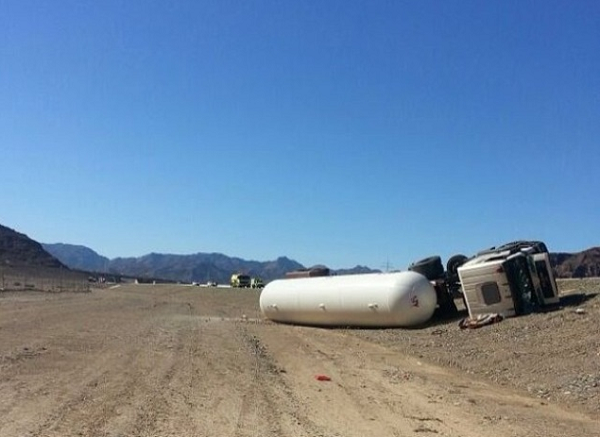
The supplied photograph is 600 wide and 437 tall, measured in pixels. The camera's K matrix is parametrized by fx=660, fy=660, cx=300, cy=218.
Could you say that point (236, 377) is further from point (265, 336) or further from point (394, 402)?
point (265, 336)

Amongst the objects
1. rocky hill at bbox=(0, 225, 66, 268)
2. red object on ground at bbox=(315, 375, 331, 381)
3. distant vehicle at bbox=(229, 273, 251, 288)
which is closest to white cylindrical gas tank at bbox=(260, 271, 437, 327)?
red object on ground at bbox=(315, 375, 331, 381)

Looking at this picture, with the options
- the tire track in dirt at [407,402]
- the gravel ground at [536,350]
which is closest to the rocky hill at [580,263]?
the gravel ground at [536,350]

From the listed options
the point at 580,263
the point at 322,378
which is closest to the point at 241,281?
the point at 580,263

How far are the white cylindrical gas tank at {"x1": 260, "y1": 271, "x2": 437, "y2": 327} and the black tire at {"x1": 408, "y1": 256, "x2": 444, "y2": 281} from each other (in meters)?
1.21

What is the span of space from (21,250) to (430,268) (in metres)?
178

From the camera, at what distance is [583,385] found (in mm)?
11531

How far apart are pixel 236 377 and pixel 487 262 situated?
33.9ft

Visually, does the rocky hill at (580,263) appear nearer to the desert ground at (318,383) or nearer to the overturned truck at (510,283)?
the overturned truck at (510,283)

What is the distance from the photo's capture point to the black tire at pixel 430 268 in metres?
25.1

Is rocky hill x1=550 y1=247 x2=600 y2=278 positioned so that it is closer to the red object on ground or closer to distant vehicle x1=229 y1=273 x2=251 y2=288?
distant vehicle x1=229 y1=273 x2=251 y2=288

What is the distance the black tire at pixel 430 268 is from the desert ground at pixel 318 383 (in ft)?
13.1

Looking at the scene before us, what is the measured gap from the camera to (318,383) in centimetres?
1263

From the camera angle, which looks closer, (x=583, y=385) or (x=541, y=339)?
(x=583, y=385)

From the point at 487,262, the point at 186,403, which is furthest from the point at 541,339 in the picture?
the point at 186,403
